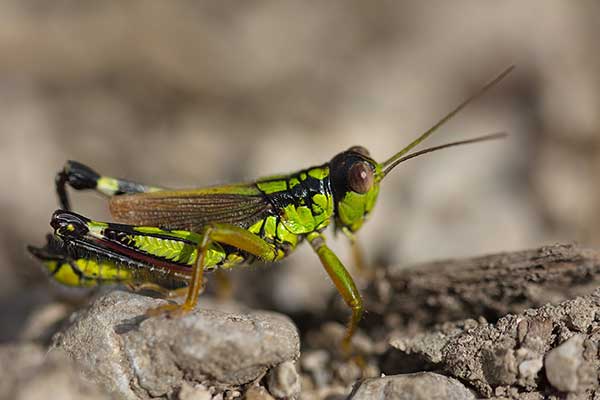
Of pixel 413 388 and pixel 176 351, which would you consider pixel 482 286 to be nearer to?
pixel 413 388

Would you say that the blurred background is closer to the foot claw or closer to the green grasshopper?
the green grasshopper

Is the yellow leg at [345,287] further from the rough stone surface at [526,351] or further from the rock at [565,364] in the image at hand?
the rock at [565,364]

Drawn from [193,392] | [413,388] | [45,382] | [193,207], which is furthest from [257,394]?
[193,207]

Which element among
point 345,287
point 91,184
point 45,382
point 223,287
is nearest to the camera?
point 45,382

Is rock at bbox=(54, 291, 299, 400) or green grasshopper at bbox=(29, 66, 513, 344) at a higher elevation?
green grasshopper at bbox=(29, 66, 513, 344)

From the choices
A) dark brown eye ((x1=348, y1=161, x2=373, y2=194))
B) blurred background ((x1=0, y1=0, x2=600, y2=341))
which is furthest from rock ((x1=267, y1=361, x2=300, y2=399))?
blurred background ((x1=0, y1=0, x2=600, y2=341))

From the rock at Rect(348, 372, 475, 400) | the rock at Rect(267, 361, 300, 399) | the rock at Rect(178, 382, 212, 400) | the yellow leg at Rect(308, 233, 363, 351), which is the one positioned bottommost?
the rock at Rect(178, 382, 212, 400)
